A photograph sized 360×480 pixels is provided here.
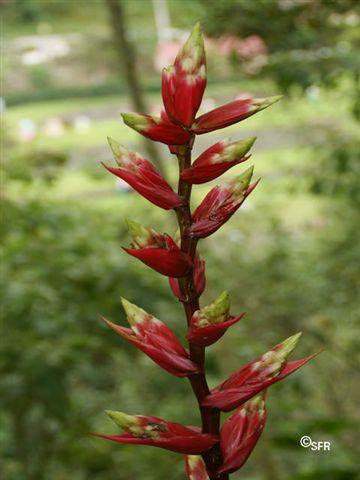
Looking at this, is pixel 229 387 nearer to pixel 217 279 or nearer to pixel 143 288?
pixel 143 288

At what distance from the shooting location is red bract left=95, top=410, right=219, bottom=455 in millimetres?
921

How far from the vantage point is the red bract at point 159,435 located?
92cm

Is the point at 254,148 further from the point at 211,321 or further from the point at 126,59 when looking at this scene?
the point at 211,321

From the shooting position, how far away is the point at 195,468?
1023 mm

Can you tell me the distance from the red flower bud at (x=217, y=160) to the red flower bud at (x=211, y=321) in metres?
0.13

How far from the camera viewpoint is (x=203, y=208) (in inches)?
38.0

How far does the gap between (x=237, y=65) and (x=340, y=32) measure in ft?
1.59

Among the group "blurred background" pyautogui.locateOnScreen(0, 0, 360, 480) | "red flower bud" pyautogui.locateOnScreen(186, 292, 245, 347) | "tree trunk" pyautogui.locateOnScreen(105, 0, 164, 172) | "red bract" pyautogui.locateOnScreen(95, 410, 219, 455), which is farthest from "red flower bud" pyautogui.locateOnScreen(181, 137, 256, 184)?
"tree trunk" pyautogui.locateOnScreen(105, 0, 164, 172)

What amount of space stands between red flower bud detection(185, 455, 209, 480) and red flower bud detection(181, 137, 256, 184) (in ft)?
1.07

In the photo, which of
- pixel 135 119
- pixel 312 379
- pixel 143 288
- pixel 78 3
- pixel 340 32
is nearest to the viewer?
pixel 135 119

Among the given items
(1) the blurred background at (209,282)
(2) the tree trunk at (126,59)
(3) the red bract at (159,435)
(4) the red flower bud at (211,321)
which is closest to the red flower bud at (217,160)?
(4) the red flower bud at (211,321)

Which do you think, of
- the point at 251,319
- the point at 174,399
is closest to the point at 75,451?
the point at 174,399

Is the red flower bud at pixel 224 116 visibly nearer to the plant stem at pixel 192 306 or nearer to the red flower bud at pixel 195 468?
the plant stem at pixel 192 306

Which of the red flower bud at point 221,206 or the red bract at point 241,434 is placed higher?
the red flower bud at point 221,206
